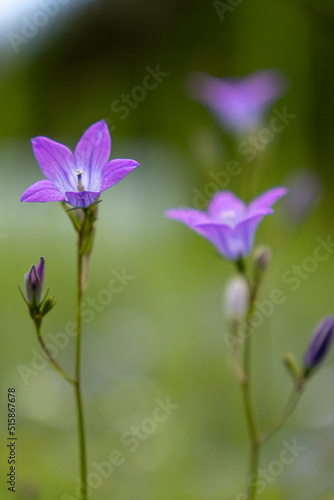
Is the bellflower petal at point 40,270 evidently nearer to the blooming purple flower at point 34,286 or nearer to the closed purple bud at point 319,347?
the blooming purple flower at point 34,286

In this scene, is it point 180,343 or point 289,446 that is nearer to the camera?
point 289,446

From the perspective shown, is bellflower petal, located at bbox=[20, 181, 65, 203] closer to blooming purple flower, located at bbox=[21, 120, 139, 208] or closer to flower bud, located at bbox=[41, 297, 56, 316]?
blooming purple flower, located at bbox=[21, 120, 139, 208]

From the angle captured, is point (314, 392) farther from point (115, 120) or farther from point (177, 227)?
point (115, 120)

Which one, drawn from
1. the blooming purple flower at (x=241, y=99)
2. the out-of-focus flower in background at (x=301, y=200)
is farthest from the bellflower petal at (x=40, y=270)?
the blooming purple flower at (x=241, y=99)

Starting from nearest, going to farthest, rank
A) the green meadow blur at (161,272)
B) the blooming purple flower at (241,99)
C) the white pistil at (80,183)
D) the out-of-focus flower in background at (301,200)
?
the white pistil at (80,183) → the green meadow blur at (161,272) → the out-of-focus flower in background at (301,200) → the blooming purple flower at (241,99)

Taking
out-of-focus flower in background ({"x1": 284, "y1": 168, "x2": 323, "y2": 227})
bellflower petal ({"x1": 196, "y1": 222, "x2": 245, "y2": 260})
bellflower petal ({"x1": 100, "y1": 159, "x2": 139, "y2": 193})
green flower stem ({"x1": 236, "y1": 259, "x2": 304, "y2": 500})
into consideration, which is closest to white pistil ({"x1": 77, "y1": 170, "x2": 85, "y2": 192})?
bellflower petal ({"x1": 100, "y1": 159, "x2": 139, "y2": 193})

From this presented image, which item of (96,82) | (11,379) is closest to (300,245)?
(11,379)

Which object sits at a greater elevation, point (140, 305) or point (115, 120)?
point (115, 120)
